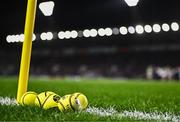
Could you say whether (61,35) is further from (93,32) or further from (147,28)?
(147,28)

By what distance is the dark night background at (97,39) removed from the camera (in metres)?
31.0

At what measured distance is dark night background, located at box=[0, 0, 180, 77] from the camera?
3098 centimetres

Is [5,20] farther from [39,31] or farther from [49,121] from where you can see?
[49,121]

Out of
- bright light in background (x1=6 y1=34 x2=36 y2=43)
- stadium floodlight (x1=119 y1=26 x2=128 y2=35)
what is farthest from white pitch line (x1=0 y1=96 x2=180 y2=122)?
bright light in background (x1=6 y1=34 x2=36 y2=43)

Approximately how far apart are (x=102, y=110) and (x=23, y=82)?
1.39 meters

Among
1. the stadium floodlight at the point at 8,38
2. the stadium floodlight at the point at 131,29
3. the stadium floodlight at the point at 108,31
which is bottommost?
the stadium floodlight at the point at 131,29

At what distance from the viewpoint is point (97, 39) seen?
1864 inches

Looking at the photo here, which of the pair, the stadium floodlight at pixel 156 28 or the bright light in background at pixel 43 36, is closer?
the stadium floodlight at pixel 156 28

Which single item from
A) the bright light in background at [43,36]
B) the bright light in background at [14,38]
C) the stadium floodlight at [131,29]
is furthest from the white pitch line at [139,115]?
the bright light in background at [14,38]

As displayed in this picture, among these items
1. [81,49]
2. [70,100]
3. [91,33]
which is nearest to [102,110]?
[70,100]

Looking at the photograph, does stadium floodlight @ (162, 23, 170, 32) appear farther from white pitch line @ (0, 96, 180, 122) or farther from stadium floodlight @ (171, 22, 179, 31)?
white pitch line @ (0, 96, 180, 122)

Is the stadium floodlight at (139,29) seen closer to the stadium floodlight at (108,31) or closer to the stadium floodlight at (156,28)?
the stadium floodlight at (156,28)

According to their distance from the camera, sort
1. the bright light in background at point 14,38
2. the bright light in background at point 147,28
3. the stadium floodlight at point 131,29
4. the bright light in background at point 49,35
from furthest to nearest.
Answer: the bright light in background at point 14,38 → the bright light in background at point 49,35 → the stadium floodlight at point 131,29 → the bright light in background at point 147,28

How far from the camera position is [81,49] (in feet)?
162
